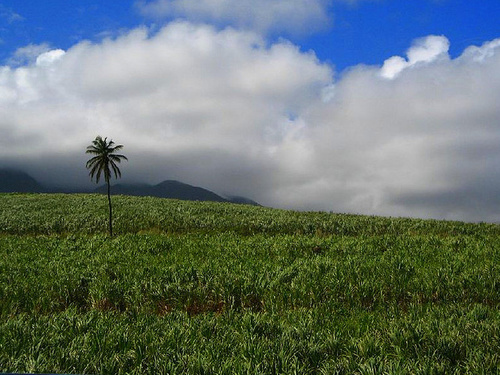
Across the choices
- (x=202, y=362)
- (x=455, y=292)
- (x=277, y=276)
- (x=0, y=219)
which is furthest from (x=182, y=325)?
(x=0, y=219)

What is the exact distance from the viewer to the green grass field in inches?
236

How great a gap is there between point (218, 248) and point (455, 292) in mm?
11382

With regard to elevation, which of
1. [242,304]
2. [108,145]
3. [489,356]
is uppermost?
[108,145]

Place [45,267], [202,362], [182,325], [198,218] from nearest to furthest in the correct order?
[202,362] → [182,325] → [45,267] → [198,218]

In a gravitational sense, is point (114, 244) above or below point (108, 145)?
below

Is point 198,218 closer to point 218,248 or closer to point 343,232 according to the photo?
point 343,232

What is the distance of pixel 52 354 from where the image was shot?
6.10 m

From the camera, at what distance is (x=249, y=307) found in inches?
436

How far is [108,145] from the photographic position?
33.4 metres

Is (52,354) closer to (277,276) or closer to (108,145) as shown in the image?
(277,276)

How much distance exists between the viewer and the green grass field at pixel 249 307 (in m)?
6.00

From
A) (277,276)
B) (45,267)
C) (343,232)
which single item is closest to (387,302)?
(277,276)

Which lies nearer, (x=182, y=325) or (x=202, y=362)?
(x=202, y=362)

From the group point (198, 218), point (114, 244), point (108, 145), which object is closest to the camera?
point (114, 244)
